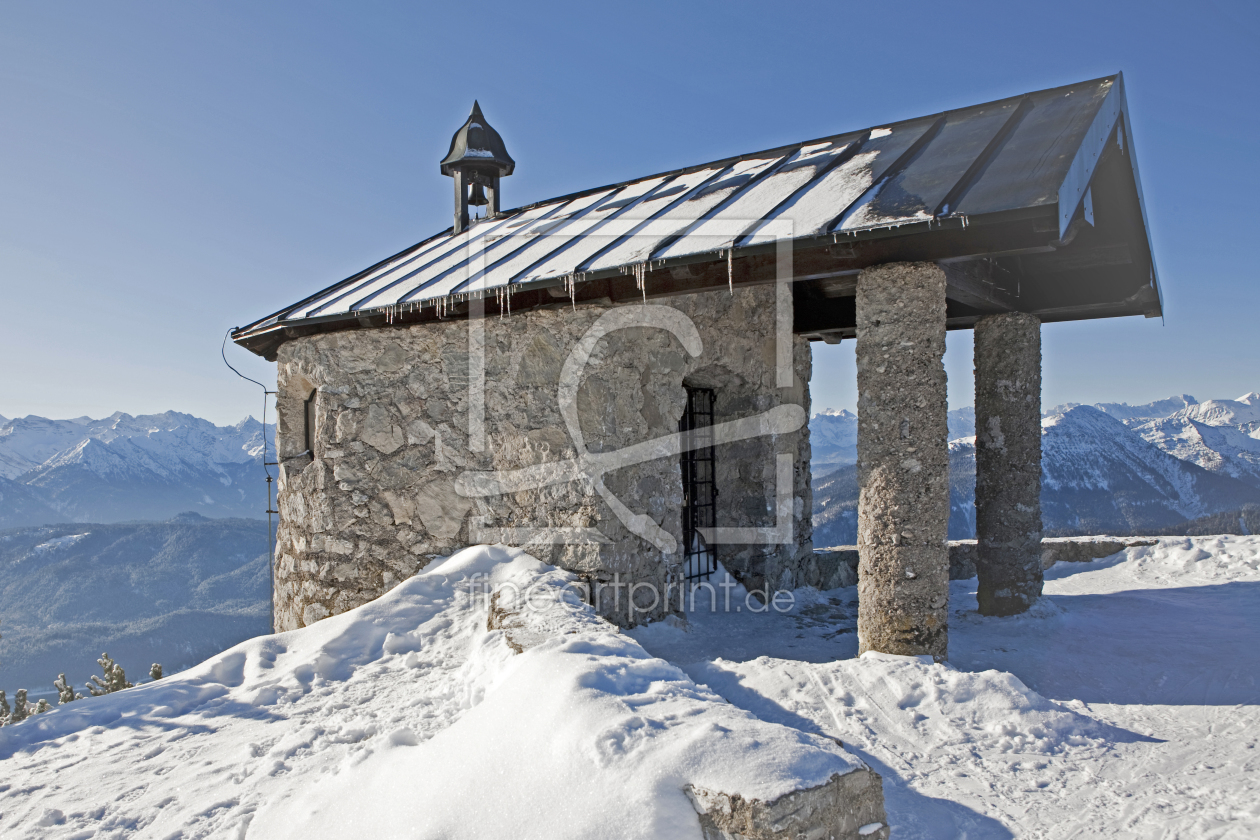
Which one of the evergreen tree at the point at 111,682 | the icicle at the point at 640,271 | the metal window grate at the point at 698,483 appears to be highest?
the icicle at the point at 640,271

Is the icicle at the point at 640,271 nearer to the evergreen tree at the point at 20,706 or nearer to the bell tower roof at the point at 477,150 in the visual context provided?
the bell tower roof at the point at 477,150

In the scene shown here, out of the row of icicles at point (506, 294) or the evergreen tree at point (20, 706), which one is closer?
the row of icicles at point (506, 294)

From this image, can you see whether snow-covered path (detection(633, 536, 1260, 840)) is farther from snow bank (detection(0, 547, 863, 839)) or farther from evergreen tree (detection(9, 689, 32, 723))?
evergreen tree (detection(9, 689, 32, 723))

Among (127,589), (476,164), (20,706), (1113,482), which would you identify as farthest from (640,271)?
(127,589)

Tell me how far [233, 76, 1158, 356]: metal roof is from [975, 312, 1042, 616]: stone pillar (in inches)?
13.4

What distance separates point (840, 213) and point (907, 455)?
55.1 inches

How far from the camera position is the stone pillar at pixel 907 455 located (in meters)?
4.16

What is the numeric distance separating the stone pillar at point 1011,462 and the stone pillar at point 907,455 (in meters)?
2.29

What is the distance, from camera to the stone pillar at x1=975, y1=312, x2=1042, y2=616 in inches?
240

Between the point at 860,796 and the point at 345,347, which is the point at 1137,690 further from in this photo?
the point at 345,347

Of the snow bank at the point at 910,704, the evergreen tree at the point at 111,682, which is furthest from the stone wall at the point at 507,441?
the evergreen tree at the point at 111,682

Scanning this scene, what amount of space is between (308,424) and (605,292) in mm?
3347

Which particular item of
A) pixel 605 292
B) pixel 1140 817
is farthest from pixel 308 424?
pixel 1140 817

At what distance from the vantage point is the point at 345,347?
20.7 feet
